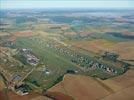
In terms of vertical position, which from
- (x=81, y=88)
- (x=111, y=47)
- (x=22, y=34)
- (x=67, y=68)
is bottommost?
(x=22, y=34)

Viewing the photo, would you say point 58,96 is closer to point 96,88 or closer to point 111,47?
point 96,88

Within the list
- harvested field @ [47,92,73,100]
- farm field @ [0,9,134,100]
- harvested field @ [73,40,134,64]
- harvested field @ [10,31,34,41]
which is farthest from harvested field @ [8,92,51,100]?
harvested field @ [10,31,34,41]

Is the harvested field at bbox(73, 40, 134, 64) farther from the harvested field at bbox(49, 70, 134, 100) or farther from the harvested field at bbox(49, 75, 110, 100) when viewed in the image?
the harvested field at bbox(49, 75, 110, 100)

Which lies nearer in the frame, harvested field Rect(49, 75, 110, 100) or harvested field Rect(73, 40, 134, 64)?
harvested field Rect(49, 75, 110, 100)

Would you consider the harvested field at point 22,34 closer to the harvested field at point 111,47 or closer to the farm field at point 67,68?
the farm field at point 67,68

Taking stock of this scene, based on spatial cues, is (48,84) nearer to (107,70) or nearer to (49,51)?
(107,70)

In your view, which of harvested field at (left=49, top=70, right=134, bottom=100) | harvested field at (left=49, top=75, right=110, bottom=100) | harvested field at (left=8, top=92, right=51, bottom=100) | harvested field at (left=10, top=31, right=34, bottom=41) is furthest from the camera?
harvested field at (left=10, top=31, right=34, bottom=41)

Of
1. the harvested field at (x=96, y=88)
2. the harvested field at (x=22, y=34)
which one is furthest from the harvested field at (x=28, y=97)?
the harvested field at (x=22, y=34)

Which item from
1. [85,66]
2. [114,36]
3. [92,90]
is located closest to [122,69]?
[85,66]

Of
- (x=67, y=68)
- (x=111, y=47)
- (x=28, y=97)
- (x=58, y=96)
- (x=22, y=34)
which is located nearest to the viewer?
(x=28, y=97)

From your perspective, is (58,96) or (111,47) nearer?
(58,96)

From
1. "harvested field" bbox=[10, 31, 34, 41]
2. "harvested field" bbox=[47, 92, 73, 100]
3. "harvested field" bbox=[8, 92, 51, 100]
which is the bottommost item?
"harvested field" bbox=[10, 31, 34, 41]

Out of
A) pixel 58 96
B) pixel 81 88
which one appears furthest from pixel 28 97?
pixel 81 88
